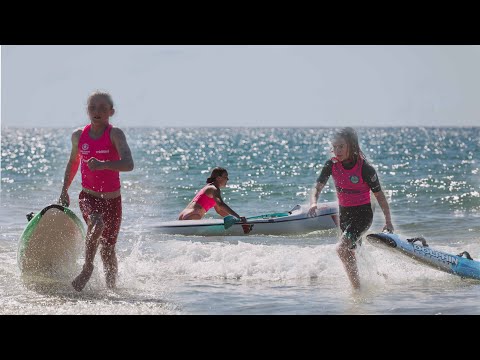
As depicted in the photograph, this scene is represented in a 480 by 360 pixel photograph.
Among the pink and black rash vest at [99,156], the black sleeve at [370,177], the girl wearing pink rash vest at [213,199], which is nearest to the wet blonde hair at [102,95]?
the pink and black rash vest at [99,156]

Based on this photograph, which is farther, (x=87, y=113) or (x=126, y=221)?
(x=126, y=221)

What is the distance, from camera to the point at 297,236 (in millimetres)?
11250

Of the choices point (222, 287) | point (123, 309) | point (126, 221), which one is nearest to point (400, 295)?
point (222, 287)

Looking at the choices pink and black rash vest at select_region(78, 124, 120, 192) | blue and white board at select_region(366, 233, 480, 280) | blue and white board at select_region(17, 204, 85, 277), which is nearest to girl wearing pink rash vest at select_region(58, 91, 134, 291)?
pink and black rash vest at select_region(78, 124, 120, 192)

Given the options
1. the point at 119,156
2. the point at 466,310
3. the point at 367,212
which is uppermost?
the point at 119,156

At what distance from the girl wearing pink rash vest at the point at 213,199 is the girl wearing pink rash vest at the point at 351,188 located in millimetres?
4216

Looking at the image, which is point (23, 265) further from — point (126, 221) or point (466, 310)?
point (126, 221)

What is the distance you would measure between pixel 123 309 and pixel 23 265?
4.90 ft

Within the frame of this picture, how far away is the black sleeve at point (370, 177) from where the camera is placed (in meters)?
6.23

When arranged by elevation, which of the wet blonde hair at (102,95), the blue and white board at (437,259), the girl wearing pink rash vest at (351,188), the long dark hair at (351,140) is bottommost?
the blue and white board at (437,259)

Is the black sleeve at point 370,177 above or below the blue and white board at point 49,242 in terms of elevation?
above

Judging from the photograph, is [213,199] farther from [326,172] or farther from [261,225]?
[326,172]

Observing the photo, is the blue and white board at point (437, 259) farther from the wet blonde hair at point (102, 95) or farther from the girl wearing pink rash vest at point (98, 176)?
the wet blonde hair at point (102, 95)

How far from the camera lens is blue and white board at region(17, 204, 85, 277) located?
6.51 metres
